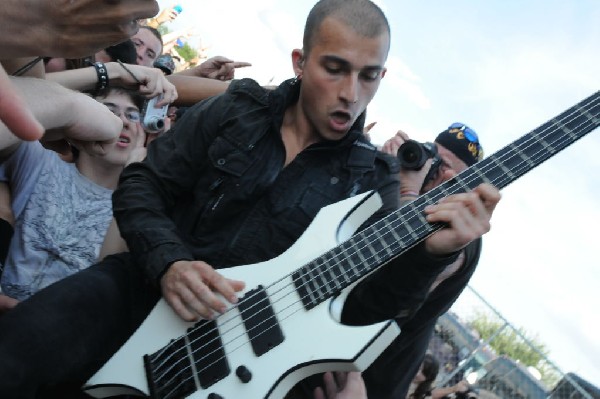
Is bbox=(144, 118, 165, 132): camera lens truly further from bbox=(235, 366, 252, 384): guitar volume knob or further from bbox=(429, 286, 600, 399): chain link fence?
bbox=(429, 286, 600, 399): chain link fence

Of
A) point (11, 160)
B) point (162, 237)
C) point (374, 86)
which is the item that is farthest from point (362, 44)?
point (11, 160)

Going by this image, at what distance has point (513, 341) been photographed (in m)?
8.69

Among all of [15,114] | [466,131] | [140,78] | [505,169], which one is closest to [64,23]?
[15,114]

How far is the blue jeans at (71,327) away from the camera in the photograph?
5.03 ft

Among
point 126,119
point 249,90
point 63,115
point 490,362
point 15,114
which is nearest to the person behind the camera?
point 15,114

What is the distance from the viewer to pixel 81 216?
249 centimetres

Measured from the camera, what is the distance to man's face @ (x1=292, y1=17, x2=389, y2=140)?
203 cm

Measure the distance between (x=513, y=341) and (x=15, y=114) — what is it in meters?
9.20

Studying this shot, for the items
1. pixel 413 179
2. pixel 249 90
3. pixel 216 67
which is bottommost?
pixel 413 179

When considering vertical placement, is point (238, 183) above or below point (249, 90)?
below

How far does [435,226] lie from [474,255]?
84 centimetres

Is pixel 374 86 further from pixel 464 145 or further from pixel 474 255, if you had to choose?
pixel 464 145

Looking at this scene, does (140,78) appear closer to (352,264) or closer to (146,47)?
(352,264)

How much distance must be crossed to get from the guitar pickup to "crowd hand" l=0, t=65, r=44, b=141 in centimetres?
125
